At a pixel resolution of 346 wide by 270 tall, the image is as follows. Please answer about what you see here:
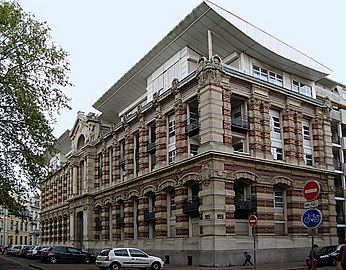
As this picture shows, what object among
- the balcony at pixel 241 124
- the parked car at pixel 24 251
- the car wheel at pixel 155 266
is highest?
the balcony at pixel 241 124

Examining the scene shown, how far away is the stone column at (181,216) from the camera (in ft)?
106

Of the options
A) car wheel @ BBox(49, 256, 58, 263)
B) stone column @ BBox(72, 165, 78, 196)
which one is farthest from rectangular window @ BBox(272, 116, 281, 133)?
stone column @ BBox(72, 165, 78, 196)

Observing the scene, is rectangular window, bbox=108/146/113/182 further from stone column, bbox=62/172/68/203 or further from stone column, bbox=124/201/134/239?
stone column, bbox=62/172/68/203

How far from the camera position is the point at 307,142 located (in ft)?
125

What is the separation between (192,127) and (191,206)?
5.83 metres

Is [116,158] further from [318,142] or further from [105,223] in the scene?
[318,142]

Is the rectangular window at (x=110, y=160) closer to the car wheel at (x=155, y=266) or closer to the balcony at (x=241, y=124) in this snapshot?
the balcony at (x=241, y=124)

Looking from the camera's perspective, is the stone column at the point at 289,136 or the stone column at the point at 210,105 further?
the stone column at the point at 289,136

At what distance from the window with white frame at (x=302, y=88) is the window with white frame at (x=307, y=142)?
3.33 metres

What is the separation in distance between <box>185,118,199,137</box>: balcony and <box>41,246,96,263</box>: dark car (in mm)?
15203

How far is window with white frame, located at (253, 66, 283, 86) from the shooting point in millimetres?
37084

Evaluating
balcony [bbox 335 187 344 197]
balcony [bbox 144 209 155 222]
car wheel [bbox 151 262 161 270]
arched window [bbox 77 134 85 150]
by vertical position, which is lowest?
car wheel [bbox 151 262 161 270]

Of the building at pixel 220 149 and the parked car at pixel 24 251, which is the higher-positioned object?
the building at pixel 220 149

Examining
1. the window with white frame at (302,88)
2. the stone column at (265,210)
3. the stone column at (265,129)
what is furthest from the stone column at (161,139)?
the window with white frame at (302,88)
